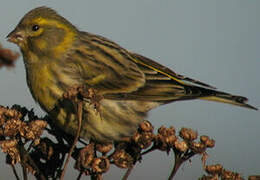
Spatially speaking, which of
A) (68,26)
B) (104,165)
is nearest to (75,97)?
(104,165)

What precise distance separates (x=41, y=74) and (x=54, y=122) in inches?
25.8

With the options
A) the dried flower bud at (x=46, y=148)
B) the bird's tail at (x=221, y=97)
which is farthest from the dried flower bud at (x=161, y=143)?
the bird's tail at (x=221, y=97)

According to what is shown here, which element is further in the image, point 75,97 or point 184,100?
point 184,100

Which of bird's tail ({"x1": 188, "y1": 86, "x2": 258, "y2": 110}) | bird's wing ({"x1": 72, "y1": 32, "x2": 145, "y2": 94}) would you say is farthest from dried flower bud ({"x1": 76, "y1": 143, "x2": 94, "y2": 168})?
bird's tail ({"x1": 188, "y1": 86, "x2": 258, "y2": 110})

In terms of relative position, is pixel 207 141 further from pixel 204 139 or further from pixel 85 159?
pixel 85 159

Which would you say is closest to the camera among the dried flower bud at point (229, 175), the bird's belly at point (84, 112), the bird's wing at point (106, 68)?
the dried flower bud at point (229, 175)

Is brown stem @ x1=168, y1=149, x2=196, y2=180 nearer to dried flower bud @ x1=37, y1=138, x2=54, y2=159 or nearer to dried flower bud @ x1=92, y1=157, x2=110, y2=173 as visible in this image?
dried flower bud @ x1=92, y1=157, x2=110, y2=173

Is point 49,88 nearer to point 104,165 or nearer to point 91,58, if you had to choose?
point 91,58

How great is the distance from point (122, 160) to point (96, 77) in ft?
4.89

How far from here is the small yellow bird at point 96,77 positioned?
4.27 metres

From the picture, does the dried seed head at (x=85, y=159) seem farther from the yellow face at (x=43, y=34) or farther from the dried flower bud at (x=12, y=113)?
the yellow face at (x=43, y=34)

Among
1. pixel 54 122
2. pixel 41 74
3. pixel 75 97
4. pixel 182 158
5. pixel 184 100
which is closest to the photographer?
pixel 75 97

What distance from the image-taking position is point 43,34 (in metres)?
4.78

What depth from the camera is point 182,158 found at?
328 centimetres
